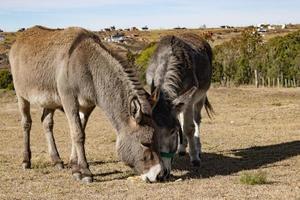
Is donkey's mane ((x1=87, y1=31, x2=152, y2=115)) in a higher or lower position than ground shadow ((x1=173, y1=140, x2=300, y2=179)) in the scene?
higher

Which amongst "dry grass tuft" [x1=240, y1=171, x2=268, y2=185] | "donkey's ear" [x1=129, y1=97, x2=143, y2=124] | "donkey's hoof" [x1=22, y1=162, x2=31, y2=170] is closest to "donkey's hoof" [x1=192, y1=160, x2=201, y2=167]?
"dry grass tuft" [x1=240, y1=171, x2=268, y2=185]

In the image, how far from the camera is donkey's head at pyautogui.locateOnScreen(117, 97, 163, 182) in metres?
9.16

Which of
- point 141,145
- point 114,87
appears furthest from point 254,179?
point 114,87

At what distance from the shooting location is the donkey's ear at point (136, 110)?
9.17 meters

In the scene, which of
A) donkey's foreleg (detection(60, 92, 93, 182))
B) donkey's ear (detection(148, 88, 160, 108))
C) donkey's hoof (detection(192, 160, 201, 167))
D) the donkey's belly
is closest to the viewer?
donkey's ear (detection(148, 88, 160, 108))

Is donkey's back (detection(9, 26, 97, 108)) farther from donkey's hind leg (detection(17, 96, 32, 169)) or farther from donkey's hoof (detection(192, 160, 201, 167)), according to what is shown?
donkey's hoof (detection(192, 160, 201, 167))

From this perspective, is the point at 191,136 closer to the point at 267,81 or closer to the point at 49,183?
the point at 49,183

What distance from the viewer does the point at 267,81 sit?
1902 inches

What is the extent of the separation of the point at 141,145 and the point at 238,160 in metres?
3.60

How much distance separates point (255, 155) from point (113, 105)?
451 cm

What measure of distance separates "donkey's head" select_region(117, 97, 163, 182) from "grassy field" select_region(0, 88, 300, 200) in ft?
0.88

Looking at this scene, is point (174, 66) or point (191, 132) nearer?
point (174, 66)

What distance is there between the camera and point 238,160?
1211 centimetres

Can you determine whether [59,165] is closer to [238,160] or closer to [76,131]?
[76,131]
